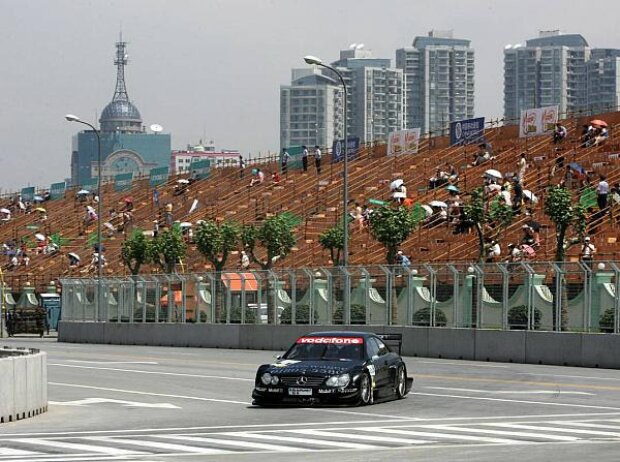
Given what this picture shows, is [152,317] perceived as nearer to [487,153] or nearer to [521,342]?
[521,342]

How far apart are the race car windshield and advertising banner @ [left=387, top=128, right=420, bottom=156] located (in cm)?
6363

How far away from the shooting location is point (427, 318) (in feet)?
144

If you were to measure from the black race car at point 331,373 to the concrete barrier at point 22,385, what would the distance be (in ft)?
11.8

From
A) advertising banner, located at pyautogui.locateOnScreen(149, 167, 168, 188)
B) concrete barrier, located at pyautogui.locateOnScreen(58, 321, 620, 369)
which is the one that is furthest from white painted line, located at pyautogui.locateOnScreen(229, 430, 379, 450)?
advertising banner, located at pyautogui.locateOnScreen(149, 167, 168, 188)

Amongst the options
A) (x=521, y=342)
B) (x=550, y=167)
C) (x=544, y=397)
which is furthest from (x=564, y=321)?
(x=550, y=167)

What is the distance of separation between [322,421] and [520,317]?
18851mm

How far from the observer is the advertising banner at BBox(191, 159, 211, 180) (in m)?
110

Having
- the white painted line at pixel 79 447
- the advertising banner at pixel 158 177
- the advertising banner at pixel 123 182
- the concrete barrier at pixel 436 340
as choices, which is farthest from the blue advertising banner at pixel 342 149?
the white painted line at pixel 79 447

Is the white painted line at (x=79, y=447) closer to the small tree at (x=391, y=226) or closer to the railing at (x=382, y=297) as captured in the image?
the railing at (x=382, y=297)

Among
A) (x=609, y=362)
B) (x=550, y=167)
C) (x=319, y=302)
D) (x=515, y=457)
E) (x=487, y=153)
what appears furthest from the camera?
(x=487, y=153)

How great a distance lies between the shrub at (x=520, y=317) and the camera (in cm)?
3956

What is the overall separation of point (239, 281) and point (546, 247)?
1499cm

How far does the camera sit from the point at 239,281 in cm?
5256

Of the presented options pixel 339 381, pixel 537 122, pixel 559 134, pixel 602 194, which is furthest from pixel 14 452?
pixel 537 122
